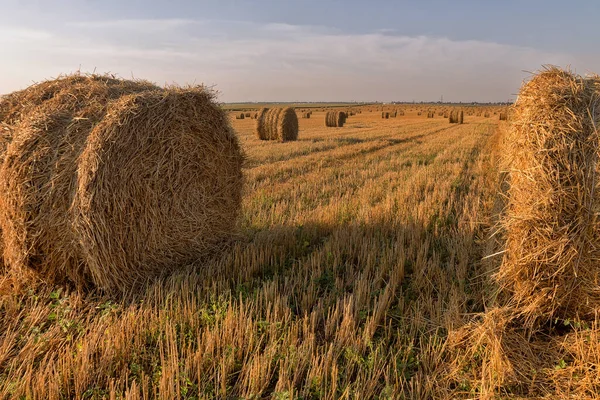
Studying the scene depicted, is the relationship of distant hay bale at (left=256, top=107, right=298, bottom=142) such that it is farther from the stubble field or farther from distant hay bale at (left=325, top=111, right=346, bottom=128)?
the stubble field

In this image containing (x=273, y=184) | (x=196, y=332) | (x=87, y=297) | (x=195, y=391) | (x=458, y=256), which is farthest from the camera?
(x=273, y=184)

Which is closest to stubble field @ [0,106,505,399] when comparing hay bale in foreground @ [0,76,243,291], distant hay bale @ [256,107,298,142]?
hay bale in foreground @ [0,76,243,291]

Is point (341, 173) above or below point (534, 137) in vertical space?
below

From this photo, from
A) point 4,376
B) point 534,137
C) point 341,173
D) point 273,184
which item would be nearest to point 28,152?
point 4,376

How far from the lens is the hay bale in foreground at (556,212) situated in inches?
132

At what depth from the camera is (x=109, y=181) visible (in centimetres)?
414

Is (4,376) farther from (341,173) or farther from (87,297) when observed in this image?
(341,173)

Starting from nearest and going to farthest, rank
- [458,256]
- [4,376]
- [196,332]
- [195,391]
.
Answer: [195,391] → [4,376] → [196,332] → [458,256]

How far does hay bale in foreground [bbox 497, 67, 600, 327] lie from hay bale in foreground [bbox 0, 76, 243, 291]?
3.62m

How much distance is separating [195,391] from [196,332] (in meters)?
0.75

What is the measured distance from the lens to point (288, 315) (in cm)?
365

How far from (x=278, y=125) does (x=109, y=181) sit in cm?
1630

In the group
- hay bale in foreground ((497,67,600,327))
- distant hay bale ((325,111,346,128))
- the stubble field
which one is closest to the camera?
the stubble field

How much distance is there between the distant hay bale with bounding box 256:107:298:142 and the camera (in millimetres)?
19906
